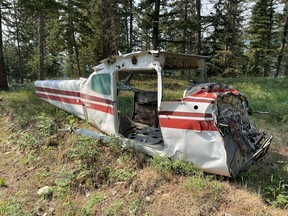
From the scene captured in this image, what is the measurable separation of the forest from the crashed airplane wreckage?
4.39 meters

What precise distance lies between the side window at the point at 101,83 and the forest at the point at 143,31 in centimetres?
416

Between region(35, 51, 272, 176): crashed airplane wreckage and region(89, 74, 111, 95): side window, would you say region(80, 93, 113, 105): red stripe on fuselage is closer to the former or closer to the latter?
region(35, 51, 272, 176): crashed airplane wreckage

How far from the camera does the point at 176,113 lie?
4.07 m

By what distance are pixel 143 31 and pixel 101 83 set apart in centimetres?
1279

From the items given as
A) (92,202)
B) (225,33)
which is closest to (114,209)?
(92,202)

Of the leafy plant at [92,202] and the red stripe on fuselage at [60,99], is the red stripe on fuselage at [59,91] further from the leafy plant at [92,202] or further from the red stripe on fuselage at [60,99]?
the leafy plant at [92,202]

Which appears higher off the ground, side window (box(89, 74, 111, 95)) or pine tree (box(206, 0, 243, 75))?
pine tree (box(206, 0, 243, 75))

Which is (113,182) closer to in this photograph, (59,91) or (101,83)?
(101,83)

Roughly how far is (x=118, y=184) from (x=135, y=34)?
853 inches

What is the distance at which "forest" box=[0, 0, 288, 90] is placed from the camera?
14.5 metres

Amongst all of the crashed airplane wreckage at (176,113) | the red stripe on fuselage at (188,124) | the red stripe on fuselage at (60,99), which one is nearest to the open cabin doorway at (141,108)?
the crashed airplane wreckage at (176,113)

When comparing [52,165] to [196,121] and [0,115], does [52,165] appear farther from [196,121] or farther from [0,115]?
[0,115]

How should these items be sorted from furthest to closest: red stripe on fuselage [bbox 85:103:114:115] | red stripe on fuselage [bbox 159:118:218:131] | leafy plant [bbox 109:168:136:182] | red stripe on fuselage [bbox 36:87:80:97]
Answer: red stripe on fuselage [bbox 36:87:80:97]
red stripe on fuselage [bbox 85:103:114:115]
leafy plant [bbox 109:168:136:182]
red stripe on fuselage [bbox 159:118:218:131]

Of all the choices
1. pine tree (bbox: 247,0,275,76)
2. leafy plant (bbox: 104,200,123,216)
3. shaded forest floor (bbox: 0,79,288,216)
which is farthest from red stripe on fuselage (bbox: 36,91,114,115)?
pine tree (bbox: 247,0,275,76)
